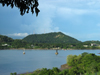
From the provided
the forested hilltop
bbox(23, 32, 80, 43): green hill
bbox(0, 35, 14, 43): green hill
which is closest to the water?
the forested hilltop

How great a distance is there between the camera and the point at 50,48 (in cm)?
13838

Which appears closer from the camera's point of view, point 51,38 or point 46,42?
point 46,42

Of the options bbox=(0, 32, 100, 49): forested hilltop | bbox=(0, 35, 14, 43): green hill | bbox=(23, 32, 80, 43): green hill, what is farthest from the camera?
bbox=(23, 32, 80, 43): green hill

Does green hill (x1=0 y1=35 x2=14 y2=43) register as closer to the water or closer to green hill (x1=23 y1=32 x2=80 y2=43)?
green hill (x1=23 y1=32 x2=80 y2=43)

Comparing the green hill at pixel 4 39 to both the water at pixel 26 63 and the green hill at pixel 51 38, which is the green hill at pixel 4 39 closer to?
the green hill at pixel 51 38

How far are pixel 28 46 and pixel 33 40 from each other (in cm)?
4268

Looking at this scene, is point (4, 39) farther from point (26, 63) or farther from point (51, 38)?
point (26, 63)

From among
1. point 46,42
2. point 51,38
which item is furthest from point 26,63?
point 51,38

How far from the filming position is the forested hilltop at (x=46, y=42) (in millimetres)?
138875

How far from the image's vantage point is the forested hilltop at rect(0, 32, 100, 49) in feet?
456

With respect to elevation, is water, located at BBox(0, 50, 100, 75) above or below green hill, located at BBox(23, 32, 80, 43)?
below

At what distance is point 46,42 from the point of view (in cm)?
17225

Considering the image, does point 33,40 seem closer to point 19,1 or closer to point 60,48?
point 60,48

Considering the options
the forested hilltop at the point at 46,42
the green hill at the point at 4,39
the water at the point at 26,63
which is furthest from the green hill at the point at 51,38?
the water at the point at 26,63
